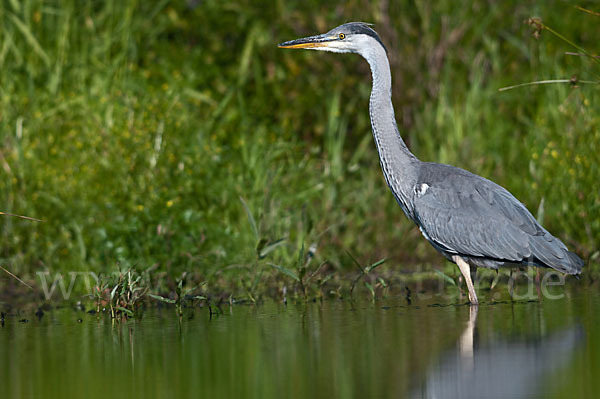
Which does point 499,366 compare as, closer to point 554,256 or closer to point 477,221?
point 554,256

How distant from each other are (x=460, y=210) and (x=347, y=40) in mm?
1686

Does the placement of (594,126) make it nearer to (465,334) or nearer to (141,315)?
(465,334)

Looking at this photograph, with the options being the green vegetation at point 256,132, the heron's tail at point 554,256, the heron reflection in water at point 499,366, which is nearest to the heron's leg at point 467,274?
the heron's tail at point 554,256

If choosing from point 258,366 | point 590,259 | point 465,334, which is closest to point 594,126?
point 590,259

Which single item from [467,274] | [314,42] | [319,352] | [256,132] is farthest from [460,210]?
[256,132]

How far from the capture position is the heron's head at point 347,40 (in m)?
7.50

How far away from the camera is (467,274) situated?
6.80 metres

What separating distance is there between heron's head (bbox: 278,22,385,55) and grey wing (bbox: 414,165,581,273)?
1231mm

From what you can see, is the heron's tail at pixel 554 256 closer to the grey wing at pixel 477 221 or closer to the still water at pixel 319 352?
the grey wing at pixel 477 221

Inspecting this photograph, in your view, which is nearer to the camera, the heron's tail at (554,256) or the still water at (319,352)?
the still water at (319,352)

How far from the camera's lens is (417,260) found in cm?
875

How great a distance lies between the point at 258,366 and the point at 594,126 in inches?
180

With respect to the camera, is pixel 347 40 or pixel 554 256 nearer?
pixel 554 256

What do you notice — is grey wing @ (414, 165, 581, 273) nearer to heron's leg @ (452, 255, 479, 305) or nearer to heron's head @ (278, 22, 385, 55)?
heron's leg @ (452, 255, 479, 305)
